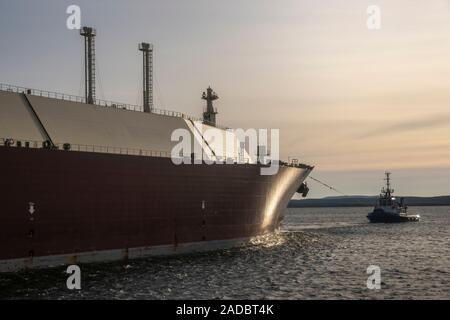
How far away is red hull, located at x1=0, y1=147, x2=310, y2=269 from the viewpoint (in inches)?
1249

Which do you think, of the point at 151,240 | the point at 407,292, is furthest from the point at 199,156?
the point at 407,292

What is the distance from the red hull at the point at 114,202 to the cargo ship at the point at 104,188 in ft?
0.19

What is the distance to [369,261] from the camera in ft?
140

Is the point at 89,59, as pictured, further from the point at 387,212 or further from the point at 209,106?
the point at 387,212

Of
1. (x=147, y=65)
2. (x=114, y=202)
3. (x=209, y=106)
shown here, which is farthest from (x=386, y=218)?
(x=114, y=202)

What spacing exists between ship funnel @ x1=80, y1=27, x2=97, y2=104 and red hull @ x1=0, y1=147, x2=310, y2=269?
37.7 ft

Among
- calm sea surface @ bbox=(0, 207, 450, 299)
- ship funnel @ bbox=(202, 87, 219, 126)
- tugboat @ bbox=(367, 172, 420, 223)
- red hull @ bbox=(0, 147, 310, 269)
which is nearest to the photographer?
calm sea surface @ bbox=(0, 207, 450, 299)

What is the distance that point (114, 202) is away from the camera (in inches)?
1459

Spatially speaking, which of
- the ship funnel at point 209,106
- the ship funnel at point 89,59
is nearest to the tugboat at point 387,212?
the ship funnel at point 209,106

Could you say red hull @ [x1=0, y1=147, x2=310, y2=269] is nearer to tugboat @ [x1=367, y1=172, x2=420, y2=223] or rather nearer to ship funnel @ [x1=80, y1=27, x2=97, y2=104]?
ship funnel @ [x1=80, y1=27, x2=97, y2=104]

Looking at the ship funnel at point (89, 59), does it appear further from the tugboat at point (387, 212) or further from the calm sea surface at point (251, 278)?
the tugboat at point (387, 212)

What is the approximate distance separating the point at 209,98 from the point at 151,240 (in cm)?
2935

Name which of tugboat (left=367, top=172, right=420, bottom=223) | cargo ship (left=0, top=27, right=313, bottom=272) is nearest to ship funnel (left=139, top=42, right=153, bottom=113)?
cargo ship (left=0, top=27, right=313, bottom=272)

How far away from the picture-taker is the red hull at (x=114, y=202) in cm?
Answer: 3172
